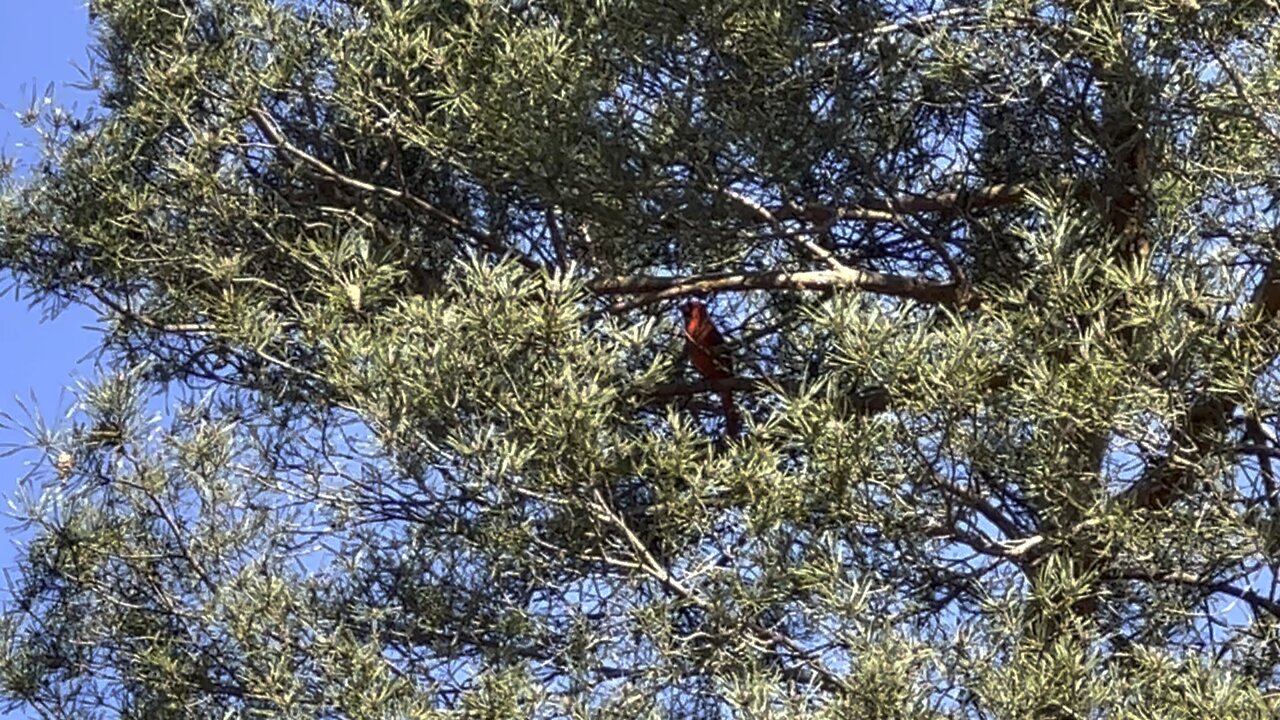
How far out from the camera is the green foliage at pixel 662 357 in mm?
3730

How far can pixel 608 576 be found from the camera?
3971mm

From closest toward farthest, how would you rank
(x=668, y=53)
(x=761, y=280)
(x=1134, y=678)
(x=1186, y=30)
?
(x=1134, y=678)
(x=1186, y=30)
(x=668, y=53)
(x=761, y=280)

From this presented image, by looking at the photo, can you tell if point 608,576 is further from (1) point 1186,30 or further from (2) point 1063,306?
(1) point 1186,30

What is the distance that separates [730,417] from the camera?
183 inches

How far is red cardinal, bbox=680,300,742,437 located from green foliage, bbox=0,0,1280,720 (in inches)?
1.8

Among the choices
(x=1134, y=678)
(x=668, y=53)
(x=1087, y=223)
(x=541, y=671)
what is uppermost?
(x=668, y=53)

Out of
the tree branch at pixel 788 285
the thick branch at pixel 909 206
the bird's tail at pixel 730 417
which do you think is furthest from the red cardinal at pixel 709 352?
the thick branch at pixel 909 206

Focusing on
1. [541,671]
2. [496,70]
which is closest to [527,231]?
[496,70]

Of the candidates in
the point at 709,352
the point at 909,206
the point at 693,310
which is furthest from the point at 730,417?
the point at 909,206

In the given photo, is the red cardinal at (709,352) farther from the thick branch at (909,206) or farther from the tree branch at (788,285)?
the thick branch at (909,206)

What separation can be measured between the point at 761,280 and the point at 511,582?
95 cm

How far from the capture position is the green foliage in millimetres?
3730

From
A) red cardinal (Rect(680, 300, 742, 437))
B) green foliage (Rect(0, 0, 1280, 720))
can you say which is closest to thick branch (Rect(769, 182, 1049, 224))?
green foliage (Rect(0, 0, 1280, 720))

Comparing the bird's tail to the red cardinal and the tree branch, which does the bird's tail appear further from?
the tree branch
